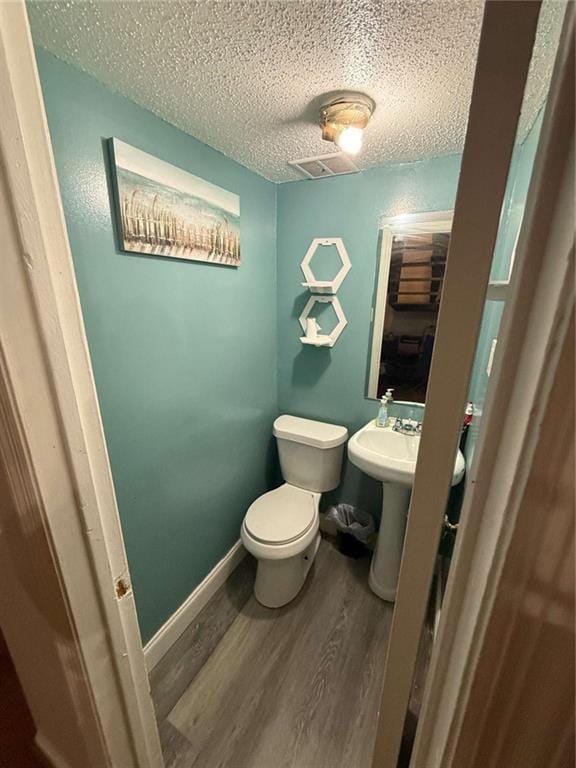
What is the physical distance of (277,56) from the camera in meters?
0.84

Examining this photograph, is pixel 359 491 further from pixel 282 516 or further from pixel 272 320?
pixel 272 320

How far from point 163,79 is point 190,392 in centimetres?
106

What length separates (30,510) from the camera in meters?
0.59

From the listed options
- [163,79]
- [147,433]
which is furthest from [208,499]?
[163,79]

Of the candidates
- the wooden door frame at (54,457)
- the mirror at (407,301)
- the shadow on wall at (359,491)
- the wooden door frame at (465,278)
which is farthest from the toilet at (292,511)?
the wooden door frame at (465,278)

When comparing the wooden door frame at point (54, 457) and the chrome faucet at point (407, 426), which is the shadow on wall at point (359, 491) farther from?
the wooden door frame at point (54, 457)

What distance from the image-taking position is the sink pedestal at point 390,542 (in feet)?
5.18

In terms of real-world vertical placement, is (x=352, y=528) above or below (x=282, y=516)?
below

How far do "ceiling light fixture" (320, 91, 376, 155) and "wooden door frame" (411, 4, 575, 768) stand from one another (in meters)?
0.89

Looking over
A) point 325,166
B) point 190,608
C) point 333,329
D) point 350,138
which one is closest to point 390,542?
point 190,608

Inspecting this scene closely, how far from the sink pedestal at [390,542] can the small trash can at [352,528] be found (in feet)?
0.60

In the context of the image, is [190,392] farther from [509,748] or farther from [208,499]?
[509,748]

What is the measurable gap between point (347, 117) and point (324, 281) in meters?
0.78

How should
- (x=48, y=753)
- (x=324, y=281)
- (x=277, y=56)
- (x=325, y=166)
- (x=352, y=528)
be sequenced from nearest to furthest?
1. (x=277, y=56)
2. (x=48, y=753)
3. (x=325, y=166)
4. (x=324, y=281)
5. (x=352, y=528)
